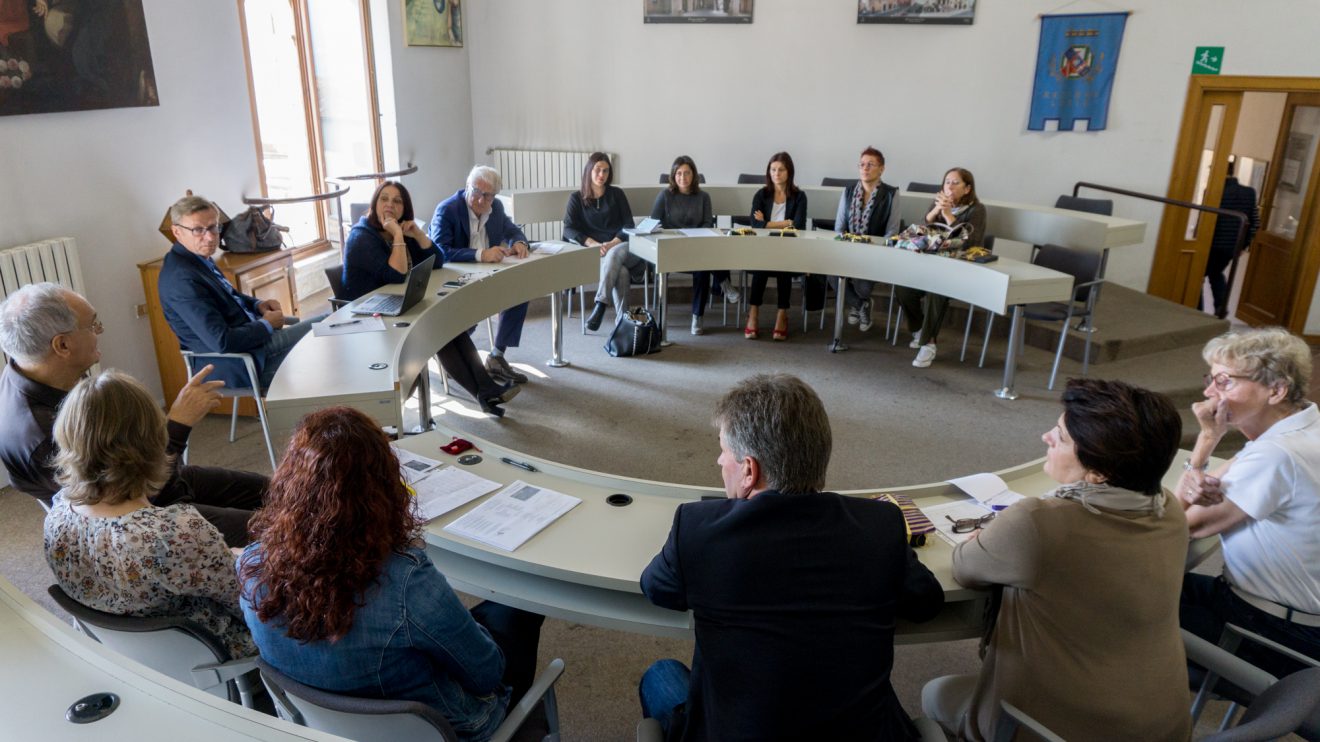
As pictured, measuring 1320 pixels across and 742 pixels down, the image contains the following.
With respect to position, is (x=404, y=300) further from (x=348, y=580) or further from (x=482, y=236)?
(x=348, y=580)

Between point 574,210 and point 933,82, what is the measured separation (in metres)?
3.48

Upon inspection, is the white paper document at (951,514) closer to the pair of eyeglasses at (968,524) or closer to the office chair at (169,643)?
the pair of eyeglasses at (968,524)

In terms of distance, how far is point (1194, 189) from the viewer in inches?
266

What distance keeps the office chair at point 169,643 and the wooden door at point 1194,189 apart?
7369 millimetres

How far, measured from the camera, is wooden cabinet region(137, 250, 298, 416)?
14.5 ft

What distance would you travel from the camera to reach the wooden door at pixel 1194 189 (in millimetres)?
6582

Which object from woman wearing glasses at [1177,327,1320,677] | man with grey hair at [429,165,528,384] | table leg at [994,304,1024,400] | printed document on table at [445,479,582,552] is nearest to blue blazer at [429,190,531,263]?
man with grey hair at [429,165,528,384]

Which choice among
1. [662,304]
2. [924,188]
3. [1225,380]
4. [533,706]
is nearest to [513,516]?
[533,706]

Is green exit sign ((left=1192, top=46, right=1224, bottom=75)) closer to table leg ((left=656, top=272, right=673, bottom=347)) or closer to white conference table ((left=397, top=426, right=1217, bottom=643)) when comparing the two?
table leg ((left=656, top=272, right=673, bottom=347))

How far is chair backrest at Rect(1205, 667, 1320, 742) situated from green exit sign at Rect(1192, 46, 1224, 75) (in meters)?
6.38

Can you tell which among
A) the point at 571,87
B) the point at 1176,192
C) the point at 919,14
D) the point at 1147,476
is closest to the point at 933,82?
the point at 919,14

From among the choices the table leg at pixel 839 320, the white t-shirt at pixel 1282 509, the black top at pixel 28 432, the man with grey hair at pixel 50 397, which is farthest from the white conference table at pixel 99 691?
the table leg at pixel 839 320

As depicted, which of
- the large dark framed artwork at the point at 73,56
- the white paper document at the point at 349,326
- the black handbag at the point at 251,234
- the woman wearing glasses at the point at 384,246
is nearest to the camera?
the white paper document at the point at 349,326

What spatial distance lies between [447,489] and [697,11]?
6365 millimetres
